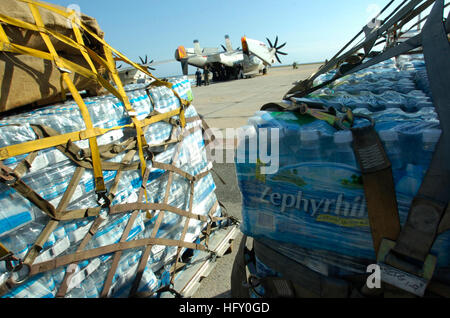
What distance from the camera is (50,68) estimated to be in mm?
1826

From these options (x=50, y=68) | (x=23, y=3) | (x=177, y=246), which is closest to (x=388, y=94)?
(x=177, y=246)

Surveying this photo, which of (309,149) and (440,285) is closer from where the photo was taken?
(440,285)

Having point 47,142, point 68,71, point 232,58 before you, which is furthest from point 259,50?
point 47,142

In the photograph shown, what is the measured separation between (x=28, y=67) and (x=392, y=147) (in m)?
2.04

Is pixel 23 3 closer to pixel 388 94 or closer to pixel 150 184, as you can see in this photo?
pixel 150 184

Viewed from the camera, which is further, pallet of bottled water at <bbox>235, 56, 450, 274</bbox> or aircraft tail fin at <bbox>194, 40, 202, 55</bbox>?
aircraft tail fin at <bbox>194, 40, 202, 55</bbox>

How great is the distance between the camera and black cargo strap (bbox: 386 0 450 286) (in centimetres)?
93

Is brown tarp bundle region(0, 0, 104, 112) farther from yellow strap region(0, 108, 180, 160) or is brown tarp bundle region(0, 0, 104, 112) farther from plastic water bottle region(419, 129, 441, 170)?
plastic water bottle region(419, 129, 441, 170)

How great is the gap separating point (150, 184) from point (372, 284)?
159cm

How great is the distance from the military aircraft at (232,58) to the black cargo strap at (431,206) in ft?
77.0

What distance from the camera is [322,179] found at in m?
1.14

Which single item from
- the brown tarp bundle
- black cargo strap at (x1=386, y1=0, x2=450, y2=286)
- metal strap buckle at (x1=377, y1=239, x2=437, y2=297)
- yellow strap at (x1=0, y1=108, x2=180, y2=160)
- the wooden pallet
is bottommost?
the wooden pallet

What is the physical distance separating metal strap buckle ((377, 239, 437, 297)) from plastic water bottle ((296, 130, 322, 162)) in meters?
0.42

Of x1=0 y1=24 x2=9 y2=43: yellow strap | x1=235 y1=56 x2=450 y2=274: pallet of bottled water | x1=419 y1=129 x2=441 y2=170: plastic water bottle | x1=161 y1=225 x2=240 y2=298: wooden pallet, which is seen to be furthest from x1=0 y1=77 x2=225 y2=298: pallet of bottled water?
x1=419 y1=129 x2=441 y2=170: plastic water bottle
